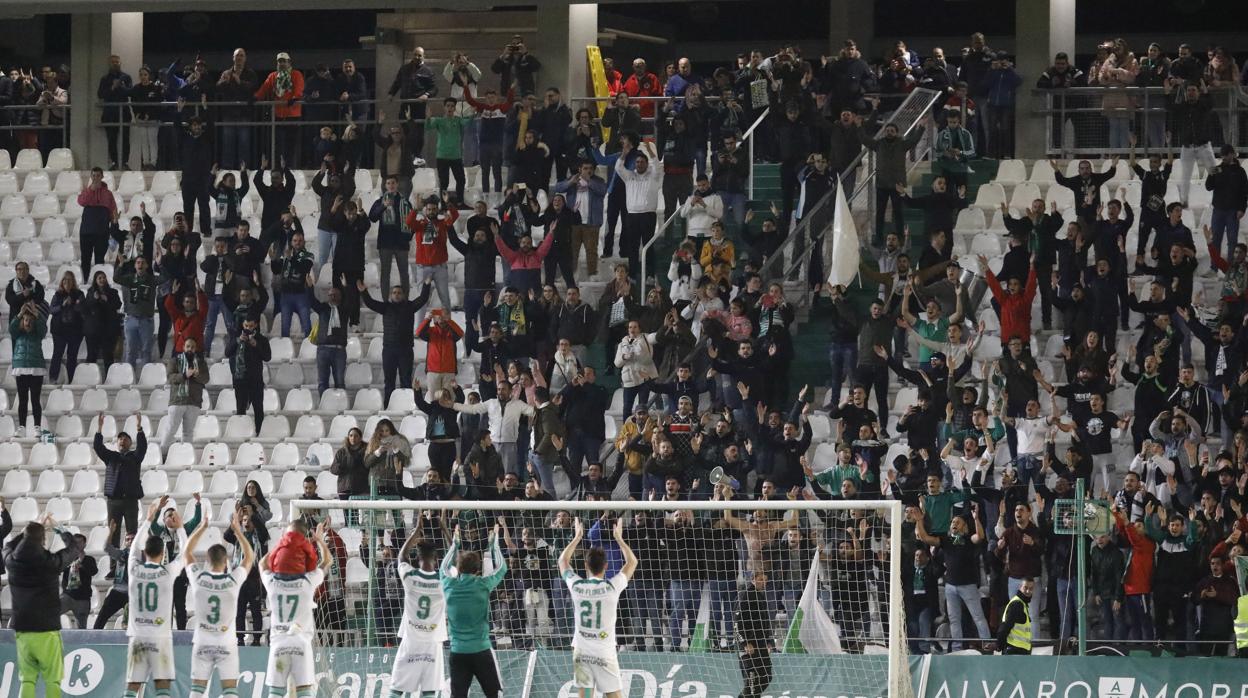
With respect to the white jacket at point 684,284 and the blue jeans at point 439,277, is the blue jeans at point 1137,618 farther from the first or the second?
the blue jeans at point 439,277

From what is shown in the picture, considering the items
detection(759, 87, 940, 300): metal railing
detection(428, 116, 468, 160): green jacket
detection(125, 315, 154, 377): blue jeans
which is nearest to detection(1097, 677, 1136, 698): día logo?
detection(759, 87, 940, 300): metal railing

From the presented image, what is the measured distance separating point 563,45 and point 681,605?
10.7 metres

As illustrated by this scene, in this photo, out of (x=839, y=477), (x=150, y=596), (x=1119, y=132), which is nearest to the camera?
(x=150, y=596)

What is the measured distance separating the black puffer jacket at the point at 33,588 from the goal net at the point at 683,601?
1.97 metres

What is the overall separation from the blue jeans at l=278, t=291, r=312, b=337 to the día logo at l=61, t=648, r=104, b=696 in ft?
20.7

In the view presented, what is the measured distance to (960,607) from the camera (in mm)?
18828

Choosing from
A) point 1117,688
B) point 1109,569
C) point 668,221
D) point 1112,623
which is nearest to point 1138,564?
point 1109,569

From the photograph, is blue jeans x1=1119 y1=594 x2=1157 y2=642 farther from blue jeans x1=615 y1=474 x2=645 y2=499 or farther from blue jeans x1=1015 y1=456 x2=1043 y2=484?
blue jeans x1=615 y1=474 x2=645 y2=499

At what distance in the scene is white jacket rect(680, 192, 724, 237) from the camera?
23.5 meters

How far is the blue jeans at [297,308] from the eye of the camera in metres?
24.3

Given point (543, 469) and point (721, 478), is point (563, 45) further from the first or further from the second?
point (721, 478)

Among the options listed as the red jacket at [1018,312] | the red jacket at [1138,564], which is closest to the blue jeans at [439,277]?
the red jacket at [1018,312]

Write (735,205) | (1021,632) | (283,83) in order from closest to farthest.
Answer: (1021,632), (735,205), (283,83)

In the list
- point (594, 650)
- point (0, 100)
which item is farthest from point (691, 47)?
point (594, 650)
